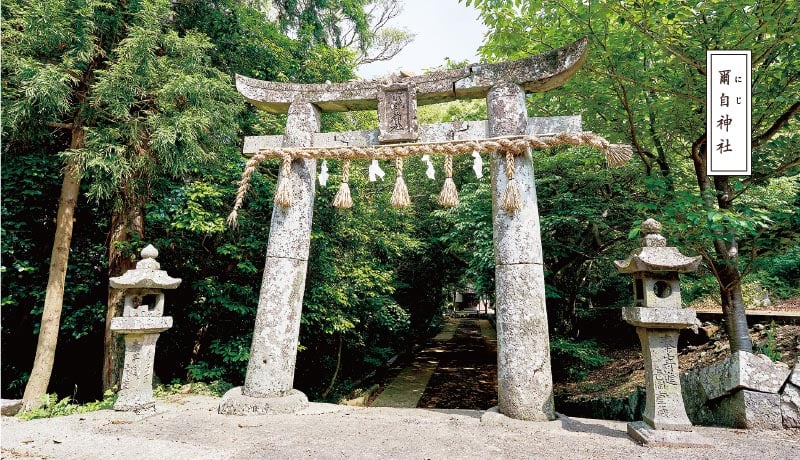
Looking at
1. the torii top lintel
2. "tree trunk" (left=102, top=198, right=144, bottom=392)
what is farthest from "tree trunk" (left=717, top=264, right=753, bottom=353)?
"tree trunk" (left=102, top=198, right=144, bottom=392)

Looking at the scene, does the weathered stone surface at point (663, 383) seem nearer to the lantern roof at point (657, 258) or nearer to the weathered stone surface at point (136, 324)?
the lantern roof at point (657, 258)

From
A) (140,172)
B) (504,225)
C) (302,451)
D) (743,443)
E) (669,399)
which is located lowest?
(302,451)

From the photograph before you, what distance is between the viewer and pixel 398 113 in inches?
177

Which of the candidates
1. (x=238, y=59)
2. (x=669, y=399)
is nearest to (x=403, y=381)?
(x=669, y=399)

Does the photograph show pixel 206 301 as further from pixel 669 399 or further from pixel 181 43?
pixel 669 399

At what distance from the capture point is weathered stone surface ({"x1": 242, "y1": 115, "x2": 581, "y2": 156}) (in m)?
4.06

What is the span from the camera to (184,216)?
5.91m

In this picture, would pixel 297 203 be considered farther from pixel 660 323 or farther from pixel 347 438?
pixel 660 323

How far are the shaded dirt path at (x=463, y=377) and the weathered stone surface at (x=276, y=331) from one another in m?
3.25

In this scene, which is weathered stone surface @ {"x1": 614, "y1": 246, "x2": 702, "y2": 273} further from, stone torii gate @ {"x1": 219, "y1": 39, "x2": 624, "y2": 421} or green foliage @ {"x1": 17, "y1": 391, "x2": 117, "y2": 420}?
green foliage @ {"x1": 17, "y1": 391, "x2": 117, "y2": 420}

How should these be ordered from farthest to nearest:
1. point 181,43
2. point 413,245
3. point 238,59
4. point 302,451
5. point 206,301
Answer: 1. point 413,245
2. point 238,59
3. point 206,301
4. point 181,43
5. point 302,451

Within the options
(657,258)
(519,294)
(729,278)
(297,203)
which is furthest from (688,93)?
(297,203)

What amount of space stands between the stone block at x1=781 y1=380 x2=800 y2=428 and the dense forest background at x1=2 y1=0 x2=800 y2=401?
1428 millimetres

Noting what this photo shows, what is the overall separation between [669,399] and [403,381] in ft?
19.9
